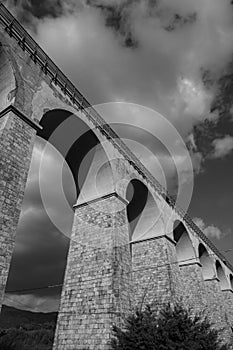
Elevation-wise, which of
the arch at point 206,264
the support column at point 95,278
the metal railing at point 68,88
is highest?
the metal railing at point 68,88

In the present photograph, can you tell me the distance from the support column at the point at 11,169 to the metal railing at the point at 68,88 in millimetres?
3449

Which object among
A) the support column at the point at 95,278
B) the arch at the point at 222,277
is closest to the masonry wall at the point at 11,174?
the support column at the point at 95,278

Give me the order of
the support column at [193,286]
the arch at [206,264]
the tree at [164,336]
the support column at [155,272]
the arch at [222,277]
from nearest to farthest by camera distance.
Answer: the tree at [164,336]
the support column at [155,272]
the support column at [193,286]
the arch at [206,264]
the arch at [222,277]

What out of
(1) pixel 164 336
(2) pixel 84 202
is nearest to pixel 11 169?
(2) pixel 84 202

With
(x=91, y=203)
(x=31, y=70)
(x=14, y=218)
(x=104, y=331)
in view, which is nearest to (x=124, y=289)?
(x=104, y=331)

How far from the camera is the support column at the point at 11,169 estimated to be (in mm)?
6977

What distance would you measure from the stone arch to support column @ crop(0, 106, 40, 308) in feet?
28.1

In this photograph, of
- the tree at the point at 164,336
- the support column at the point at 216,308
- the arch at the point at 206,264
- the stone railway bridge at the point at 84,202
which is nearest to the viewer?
the tree at the point at 164,336

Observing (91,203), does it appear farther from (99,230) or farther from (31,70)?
(31,70)

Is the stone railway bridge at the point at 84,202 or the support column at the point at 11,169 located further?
the stone railway bridge at the point at 84,202

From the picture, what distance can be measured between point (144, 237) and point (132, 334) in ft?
29.5

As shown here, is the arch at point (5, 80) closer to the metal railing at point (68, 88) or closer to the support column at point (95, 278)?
the metal railing at point (68, 88)

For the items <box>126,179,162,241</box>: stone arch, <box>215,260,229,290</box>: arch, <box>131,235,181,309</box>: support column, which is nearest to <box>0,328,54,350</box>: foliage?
<box>131,235,181,309</box>: support column

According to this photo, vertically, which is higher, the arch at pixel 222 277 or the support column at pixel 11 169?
the arch at pixel 222 277
